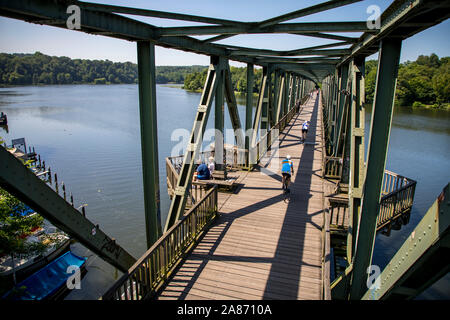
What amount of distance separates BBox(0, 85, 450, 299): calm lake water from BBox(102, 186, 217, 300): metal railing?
28.3 ft

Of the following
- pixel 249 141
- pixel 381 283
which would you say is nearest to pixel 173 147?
pixel 249 141

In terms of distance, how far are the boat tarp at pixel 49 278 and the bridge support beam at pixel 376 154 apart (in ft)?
36.6

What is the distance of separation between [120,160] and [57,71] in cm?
10464

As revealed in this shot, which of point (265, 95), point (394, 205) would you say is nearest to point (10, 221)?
point (265, 95)

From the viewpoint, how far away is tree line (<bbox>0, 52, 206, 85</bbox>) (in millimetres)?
92562

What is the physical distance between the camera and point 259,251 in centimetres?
688

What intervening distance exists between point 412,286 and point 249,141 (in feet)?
31.1

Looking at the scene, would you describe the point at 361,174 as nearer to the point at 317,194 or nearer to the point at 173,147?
the point at 317,194

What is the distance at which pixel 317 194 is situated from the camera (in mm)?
10609

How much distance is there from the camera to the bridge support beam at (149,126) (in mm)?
5555

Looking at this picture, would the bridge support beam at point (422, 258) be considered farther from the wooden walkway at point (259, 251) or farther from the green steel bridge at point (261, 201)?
the wooden walkway at point (259, 251)
